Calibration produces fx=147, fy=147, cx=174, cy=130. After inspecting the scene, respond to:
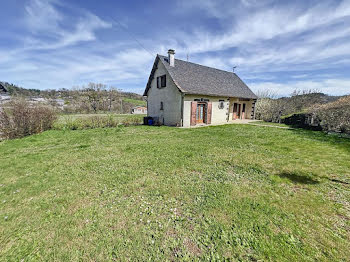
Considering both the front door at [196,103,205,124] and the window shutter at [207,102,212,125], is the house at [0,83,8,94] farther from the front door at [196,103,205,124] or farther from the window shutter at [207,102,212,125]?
the window shutter at [207,102,212,125]

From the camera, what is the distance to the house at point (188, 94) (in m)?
12.2

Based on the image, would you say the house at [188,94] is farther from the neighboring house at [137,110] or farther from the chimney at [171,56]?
the neighboring house at [137,110]

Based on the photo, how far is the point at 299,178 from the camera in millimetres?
3375

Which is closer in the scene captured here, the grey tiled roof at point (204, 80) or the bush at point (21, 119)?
the bush at point (21, 119)

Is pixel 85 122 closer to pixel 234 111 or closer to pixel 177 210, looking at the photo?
pixel 177 210

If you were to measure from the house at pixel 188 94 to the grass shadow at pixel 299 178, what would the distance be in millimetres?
8938

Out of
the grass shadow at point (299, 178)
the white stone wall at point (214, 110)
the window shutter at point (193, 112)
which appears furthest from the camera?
the window shutter at point (193, 112)

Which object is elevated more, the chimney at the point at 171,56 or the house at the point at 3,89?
the chimney at the point at 171,56

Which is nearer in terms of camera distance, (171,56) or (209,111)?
(171,56)

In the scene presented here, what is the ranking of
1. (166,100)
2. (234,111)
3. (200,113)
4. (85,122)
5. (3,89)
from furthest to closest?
(234,111)
(166,100)
(200,113)
(85,122)
(3,89)

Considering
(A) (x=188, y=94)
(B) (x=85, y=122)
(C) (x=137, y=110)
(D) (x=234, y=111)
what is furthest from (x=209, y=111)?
(C) (x=137, y=110)

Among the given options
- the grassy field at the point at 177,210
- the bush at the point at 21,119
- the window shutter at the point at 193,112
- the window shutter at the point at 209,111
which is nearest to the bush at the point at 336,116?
the grassy field at the point at 177,210

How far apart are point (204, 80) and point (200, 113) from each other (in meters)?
3.80

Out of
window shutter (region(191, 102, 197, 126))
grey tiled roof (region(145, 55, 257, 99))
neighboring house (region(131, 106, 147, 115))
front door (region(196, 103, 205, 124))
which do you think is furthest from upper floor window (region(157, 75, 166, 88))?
neighboring house (region(131, 106, 147, 115))
